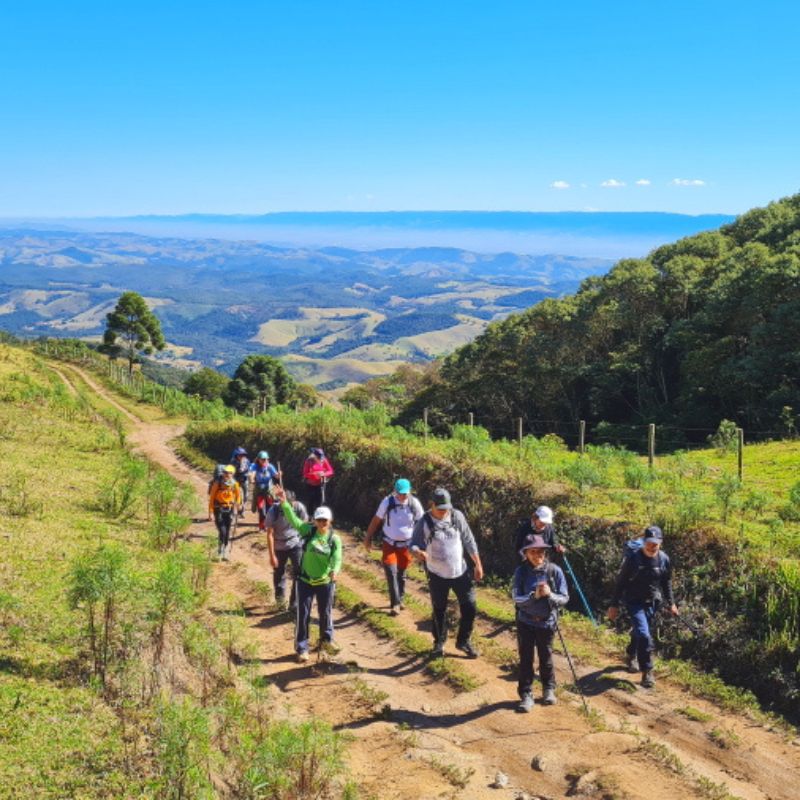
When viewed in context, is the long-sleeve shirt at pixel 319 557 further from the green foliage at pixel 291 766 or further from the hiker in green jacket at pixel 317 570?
the green foliage at pixel 291 766

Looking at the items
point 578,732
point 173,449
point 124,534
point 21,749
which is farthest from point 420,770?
point 173,449

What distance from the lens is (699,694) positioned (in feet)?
27.7

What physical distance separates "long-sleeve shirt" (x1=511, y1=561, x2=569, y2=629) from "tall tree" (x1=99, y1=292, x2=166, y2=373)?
177 ft

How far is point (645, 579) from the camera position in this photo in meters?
8.57

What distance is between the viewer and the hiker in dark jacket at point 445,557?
8.93 metres

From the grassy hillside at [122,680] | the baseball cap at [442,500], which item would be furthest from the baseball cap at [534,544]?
the grassy hillside at [122,680]

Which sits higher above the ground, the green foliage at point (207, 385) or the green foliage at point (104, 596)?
the green foliage at point (104, 596)

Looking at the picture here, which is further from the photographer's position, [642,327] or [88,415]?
[642,327]

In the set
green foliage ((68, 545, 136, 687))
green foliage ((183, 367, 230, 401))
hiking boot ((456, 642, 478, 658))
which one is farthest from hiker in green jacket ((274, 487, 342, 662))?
green foliage ((183, 367, 230, 401))

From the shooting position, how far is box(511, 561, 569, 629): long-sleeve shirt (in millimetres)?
7754

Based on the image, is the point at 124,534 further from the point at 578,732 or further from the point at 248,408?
the point at 248,408

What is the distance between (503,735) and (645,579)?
258cm

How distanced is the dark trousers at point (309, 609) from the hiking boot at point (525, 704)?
266cm

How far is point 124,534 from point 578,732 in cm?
923
